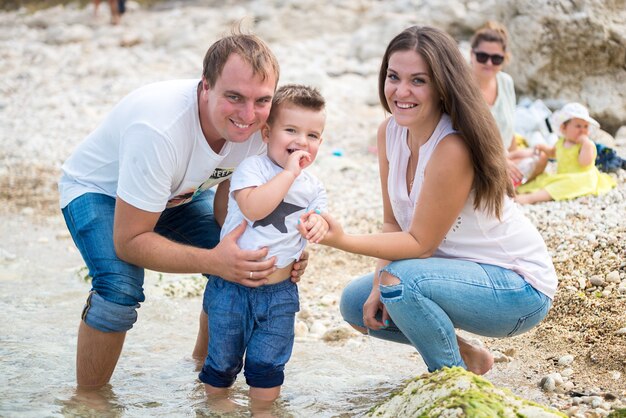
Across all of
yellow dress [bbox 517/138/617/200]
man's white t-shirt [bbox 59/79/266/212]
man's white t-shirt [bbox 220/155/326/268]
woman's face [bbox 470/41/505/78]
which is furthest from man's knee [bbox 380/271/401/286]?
woman's face [bbox 470/41/505/78]

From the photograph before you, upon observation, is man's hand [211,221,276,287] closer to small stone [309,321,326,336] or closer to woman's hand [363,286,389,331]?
woman's hand [363,286,389,331]

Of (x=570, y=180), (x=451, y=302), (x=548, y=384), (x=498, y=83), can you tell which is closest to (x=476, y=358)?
(x=548, y=384)

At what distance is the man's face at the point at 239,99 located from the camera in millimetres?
3957

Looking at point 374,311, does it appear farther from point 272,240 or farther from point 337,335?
point 337,335

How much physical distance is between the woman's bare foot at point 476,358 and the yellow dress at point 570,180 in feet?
11.7

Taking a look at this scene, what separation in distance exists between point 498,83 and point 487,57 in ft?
1.25

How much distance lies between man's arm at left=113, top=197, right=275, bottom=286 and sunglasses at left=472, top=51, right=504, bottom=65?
14.9 ft

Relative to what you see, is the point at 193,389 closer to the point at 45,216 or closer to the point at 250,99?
the point at 250,99

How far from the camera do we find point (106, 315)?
414cm

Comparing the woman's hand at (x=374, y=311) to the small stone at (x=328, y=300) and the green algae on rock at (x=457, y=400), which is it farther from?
the small stone at (x=328, y=300)

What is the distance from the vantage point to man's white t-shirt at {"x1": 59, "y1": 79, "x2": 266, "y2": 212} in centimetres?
396

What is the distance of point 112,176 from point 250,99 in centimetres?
91

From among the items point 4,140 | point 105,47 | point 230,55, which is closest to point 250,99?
point 230,55

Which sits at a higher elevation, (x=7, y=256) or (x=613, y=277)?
(x=613, y=277)
